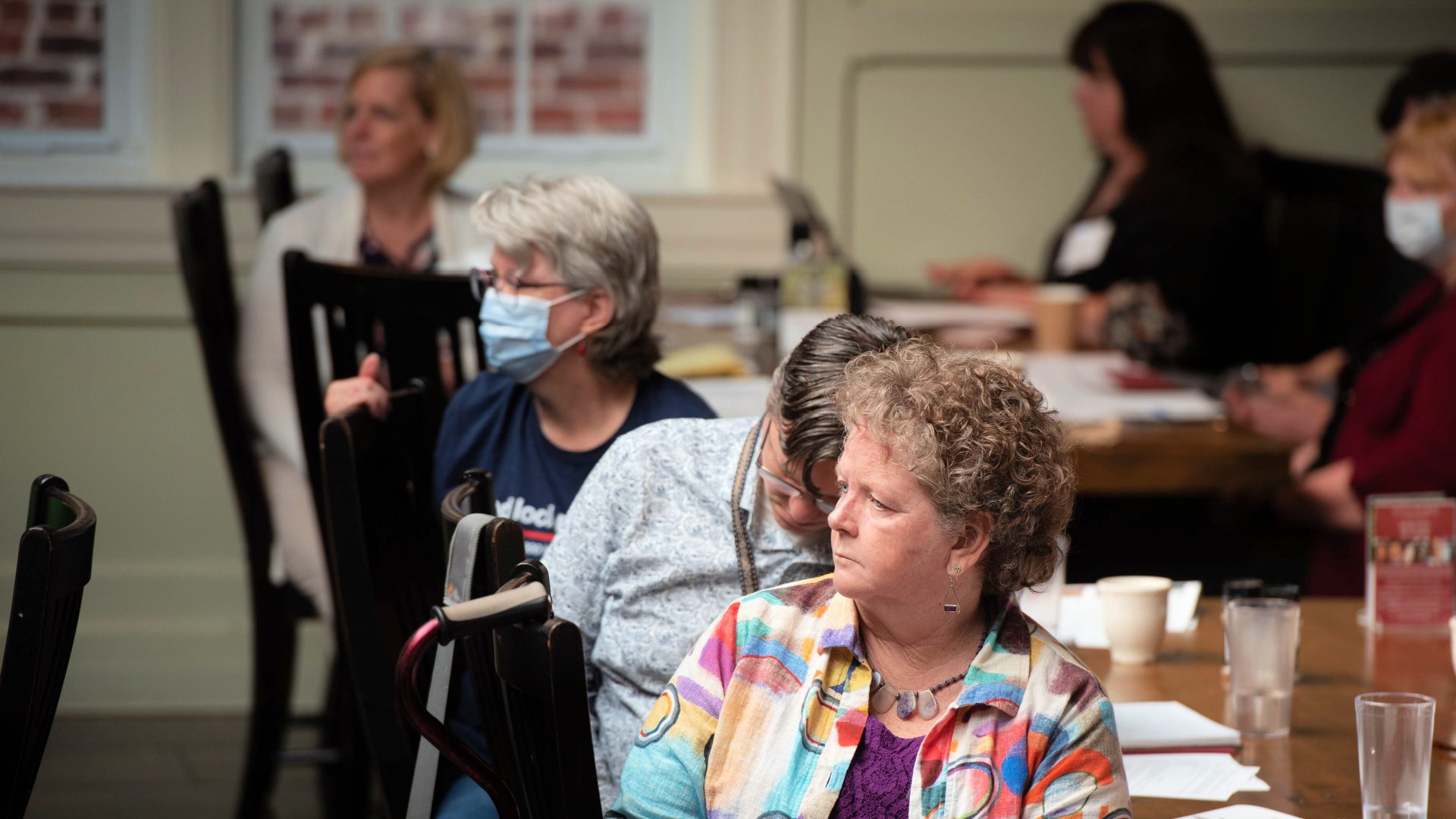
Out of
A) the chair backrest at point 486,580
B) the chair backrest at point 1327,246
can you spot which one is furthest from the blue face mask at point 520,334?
the chair backrest at point 1327,246

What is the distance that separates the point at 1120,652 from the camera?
1.64m

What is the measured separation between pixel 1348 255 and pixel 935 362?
3.77 m

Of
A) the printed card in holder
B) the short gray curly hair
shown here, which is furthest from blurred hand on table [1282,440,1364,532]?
the short gray curly hair

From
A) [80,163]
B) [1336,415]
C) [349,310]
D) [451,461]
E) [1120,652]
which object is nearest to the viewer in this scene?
[1120,652]

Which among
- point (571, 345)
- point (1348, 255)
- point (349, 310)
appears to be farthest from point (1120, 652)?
point (1348, 255)

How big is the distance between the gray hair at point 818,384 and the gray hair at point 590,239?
1.68 ft

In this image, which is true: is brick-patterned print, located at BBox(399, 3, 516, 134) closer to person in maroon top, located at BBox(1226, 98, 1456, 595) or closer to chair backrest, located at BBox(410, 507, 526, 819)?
person in maroon top, located at BBox(1226, 98, 1456, 595)

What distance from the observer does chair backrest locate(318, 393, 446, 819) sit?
1.47 metres

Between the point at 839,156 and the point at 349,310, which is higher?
the point at 839,156

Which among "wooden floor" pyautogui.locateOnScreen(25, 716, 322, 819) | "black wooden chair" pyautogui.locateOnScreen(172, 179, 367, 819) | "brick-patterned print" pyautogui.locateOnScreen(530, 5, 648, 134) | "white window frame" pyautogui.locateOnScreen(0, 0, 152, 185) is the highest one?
"brick-patterned print" pyautogui.locateOnScreen(530, 5, 648, 134)

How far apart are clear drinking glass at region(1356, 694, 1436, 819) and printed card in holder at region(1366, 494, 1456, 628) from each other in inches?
25.2

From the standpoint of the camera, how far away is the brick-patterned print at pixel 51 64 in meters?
3.79

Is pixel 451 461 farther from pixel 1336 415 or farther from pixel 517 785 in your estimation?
pixel 1336 415

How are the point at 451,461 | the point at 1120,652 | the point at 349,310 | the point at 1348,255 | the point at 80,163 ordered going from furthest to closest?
the point at 1348,255, the point at 80,163, the point at 349,310, the point at 451,461, the point at 1120,652
